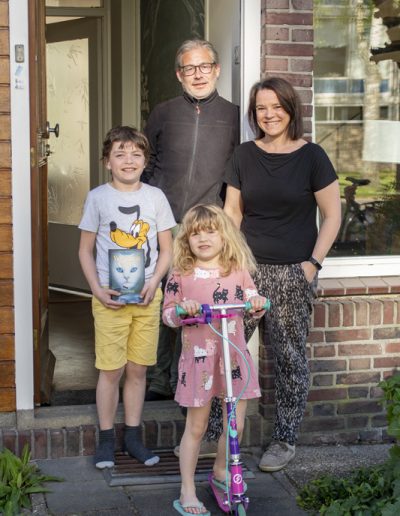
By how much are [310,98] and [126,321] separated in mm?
1489

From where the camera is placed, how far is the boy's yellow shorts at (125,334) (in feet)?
14.8

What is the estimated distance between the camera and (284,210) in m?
4.51

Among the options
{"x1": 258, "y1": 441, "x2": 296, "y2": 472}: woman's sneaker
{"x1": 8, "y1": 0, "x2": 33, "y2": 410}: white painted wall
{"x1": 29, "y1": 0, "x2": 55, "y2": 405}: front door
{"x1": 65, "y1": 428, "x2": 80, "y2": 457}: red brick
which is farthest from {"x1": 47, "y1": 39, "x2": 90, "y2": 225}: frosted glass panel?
{"x1": 258, "y1": 441, "x2": 296, "y2": 472}: woman's sneaker

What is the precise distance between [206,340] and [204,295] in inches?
7.4

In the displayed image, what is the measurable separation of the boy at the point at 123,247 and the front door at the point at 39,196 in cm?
41

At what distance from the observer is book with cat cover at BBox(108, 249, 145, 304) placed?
4.45m

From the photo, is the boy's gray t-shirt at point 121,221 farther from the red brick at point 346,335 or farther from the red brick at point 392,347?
the red brick at point 392,347

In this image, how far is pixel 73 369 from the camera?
614 centimetres

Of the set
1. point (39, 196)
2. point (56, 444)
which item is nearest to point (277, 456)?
point (56, 444)

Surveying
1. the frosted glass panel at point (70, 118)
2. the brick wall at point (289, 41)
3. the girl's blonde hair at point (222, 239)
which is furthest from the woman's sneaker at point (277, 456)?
the frosted glass panel at point (70, 118)

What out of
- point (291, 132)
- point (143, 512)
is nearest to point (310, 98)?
point (291, 132)

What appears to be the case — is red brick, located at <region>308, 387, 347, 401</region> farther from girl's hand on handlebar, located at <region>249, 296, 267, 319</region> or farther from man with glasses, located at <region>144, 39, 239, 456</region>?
girl's hand on handlebar, located at <region>249, 296, 267, 319</region>

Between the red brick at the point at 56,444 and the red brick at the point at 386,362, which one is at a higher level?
the red brick at the point at 386,362

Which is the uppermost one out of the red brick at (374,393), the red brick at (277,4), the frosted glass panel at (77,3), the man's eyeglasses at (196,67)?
the frosted glass panel at (77,3)
